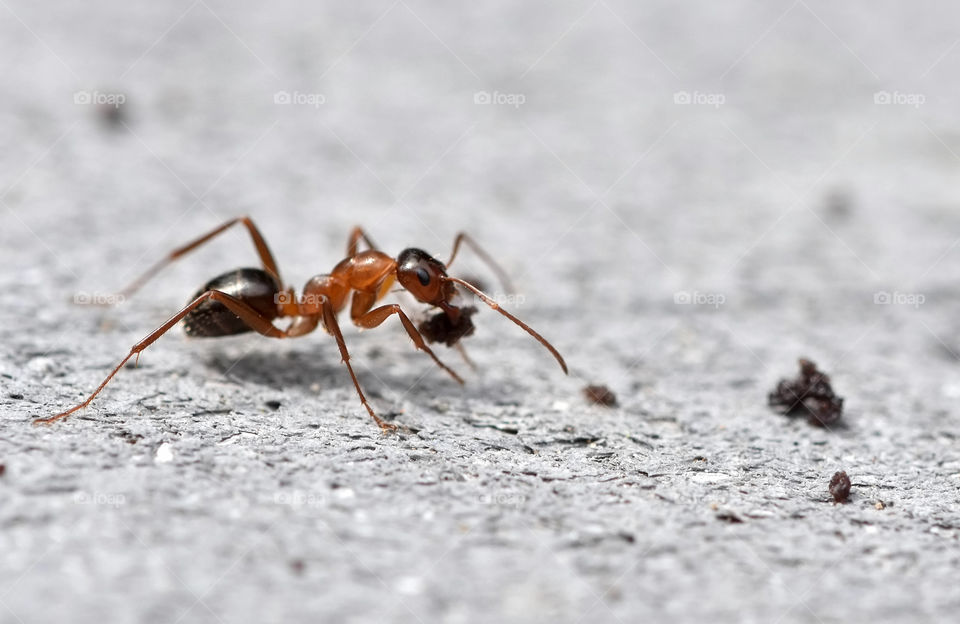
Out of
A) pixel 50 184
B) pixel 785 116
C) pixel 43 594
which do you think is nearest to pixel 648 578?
pixel 43 594

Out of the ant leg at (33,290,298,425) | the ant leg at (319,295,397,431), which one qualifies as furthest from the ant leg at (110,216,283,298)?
the ant leg at (319,295,397,431)

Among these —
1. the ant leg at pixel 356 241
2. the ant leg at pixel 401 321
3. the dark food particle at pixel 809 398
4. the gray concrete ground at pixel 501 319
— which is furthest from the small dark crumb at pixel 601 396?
the ant leg at pixel 356 241

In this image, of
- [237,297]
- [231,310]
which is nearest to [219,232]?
[237,297]

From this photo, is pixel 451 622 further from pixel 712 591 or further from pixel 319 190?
pixel 319 190

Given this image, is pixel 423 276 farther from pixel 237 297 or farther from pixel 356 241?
pixel 237 297

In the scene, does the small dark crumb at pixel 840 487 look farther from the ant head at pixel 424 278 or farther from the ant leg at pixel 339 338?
the ant head at pixel 424 278

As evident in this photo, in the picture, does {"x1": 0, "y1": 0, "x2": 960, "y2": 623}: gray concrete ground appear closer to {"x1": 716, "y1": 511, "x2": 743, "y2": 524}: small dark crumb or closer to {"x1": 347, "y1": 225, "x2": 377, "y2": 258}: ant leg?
{"x1": 716, "y1": 511, "x2": 743, "y2": 524}: small dark crumb

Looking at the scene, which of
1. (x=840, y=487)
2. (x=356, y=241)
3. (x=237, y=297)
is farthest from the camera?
(x=356, y=241)
